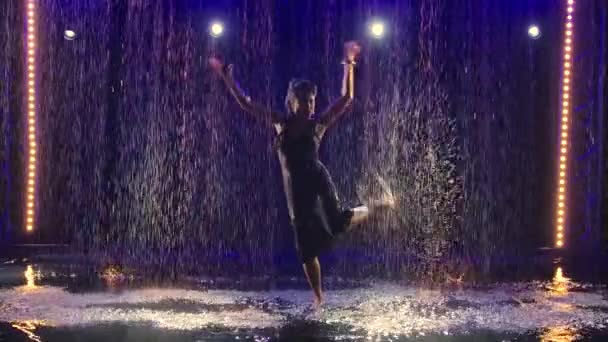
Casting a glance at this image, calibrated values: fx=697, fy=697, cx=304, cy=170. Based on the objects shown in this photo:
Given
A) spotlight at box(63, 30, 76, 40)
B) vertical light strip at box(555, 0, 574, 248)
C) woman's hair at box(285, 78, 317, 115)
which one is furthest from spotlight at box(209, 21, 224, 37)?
vertical light strip at box(555, 0, 574, 248)

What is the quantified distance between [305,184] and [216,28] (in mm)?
4659

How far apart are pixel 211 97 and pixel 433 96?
122 inches

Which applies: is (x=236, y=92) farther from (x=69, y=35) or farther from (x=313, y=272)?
(x=69, y=35)

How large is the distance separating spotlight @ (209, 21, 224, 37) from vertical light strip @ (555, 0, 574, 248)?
14.9ft

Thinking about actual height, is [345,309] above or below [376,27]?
below

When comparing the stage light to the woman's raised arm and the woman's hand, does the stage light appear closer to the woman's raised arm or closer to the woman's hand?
the woman's raised arm

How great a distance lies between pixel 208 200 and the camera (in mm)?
10070

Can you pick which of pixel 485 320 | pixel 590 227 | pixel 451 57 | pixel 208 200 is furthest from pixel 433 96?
pixel 485 320

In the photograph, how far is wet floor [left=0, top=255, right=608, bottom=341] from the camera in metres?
4.59

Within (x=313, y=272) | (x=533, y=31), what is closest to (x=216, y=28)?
(x=533, y=31)

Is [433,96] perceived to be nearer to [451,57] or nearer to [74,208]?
[451,57]

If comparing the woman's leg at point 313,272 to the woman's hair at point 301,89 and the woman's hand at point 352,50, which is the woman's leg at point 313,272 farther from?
the woman's hand at point 352,50

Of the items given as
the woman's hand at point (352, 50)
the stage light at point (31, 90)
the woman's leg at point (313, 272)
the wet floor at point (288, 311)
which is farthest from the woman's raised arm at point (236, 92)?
the stage light at point (31, 90)

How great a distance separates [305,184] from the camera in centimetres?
531
